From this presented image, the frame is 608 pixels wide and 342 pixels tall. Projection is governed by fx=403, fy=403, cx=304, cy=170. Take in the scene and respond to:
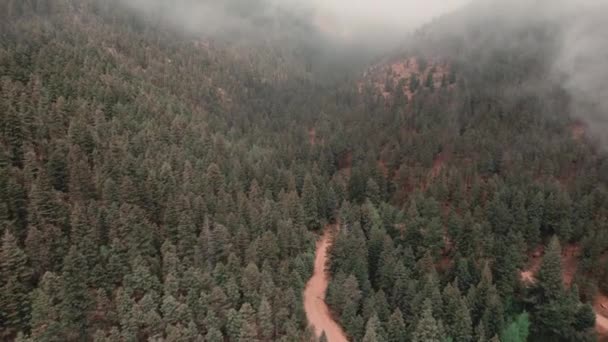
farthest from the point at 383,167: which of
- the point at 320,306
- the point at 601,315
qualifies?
the point at 601,315

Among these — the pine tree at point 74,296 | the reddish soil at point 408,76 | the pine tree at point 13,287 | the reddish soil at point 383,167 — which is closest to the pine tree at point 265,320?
the pine tree at point 74,296

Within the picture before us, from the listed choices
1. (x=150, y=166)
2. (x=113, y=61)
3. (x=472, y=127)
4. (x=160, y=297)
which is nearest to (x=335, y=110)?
(x=472, y=127)

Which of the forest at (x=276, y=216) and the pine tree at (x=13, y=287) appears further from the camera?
the forest at (x=276, y=216)

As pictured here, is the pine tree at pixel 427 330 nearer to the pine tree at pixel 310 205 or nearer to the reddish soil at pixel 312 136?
the pine tree at pixel 310 205

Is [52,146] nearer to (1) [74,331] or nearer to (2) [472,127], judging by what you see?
(1) [74,331]

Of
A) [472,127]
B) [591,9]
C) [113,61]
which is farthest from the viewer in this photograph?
[591,9]

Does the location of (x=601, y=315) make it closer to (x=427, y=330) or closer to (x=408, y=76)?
(x=427, y=330)
